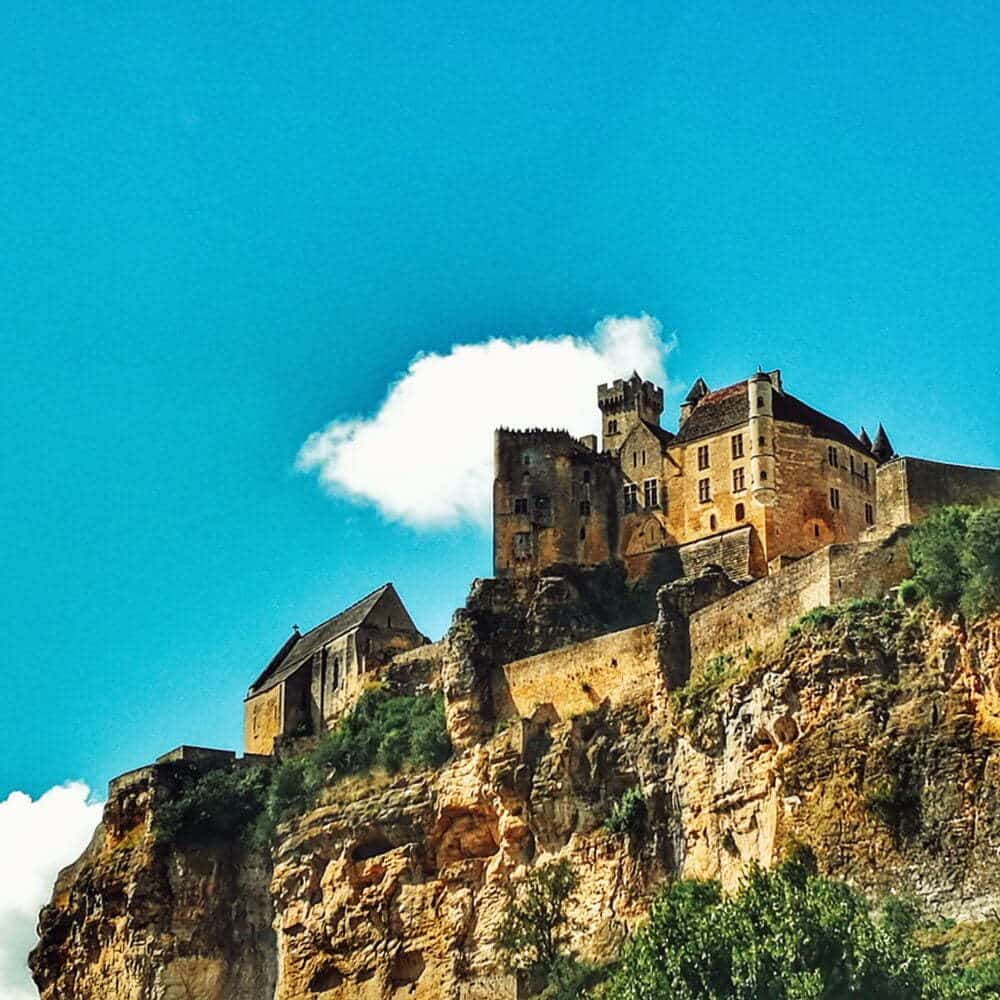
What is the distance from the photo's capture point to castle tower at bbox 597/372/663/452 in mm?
79750

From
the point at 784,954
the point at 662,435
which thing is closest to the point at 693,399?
the point at 662,435

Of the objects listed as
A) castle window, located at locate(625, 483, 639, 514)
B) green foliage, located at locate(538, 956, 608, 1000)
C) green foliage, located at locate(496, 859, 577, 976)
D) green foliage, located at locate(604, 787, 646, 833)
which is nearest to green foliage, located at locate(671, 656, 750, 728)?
green foliage, located at locate(604, 787, 646, 833)

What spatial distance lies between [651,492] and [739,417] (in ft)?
13.5

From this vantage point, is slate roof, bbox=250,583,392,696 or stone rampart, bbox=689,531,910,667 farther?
slate roof, bbox=250,583,392,696

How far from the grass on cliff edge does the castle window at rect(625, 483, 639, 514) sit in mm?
9957

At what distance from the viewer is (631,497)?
75.4m

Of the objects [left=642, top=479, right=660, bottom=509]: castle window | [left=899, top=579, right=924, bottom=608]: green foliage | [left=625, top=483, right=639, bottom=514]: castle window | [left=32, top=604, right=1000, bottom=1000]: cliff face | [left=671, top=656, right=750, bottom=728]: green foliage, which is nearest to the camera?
[left=32, top=604, right=1000, bottom=1000]: cliff face

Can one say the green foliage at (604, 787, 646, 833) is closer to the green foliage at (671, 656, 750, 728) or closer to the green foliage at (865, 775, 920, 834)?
the green foliage at (671, 656, 750, 728)

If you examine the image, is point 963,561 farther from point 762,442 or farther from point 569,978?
point 762,442

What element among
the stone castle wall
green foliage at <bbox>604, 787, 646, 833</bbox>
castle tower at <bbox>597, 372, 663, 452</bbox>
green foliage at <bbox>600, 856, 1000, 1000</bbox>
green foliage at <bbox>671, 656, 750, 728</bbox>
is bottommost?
green foliage at <bbox>600, 856, 1000, 1000</bbox>

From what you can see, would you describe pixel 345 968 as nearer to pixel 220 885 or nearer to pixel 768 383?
pixel 220 885

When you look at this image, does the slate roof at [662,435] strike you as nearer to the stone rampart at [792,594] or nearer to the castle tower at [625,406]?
the castle tower at [625,406]

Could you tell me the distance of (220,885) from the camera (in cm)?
7112

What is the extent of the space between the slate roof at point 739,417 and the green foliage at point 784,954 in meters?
28.6
